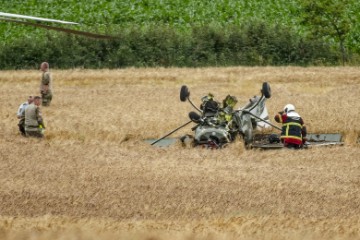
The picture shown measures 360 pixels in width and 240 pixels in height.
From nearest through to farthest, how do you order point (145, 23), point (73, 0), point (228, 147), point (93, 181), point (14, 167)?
point (93, 181) < point (14, 167) < point (228, 147) < point (145, 23) < point (73, 0)

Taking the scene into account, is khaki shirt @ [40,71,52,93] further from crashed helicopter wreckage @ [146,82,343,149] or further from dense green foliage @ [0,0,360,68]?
dense green foliage @ [0,0,360,68]

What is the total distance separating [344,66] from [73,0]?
2408cm

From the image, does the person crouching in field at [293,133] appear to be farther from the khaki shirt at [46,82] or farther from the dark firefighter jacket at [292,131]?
the khaki shirt at [46,82]

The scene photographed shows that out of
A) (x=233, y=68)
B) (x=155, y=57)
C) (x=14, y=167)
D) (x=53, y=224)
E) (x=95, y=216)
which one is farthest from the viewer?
(x=155, y=57)

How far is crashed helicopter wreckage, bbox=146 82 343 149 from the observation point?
25922 millimetres

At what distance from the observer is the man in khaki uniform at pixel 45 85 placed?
3381 cm

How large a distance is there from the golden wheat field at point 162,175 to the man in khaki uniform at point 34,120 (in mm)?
485

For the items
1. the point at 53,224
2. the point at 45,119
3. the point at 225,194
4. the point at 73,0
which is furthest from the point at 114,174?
the point at 73,0

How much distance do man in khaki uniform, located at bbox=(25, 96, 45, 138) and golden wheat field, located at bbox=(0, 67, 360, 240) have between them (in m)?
0.48

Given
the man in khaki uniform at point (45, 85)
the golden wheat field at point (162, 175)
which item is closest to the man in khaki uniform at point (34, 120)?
the golden wheat field at point (162, 175)

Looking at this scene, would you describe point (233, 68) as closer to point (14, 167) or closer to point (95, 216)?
point (14, 167)

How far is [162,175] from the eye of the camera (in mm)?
19766

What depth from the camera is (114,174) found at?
19.7 m

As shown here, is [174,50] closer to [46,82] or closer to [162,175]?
[46,82]
